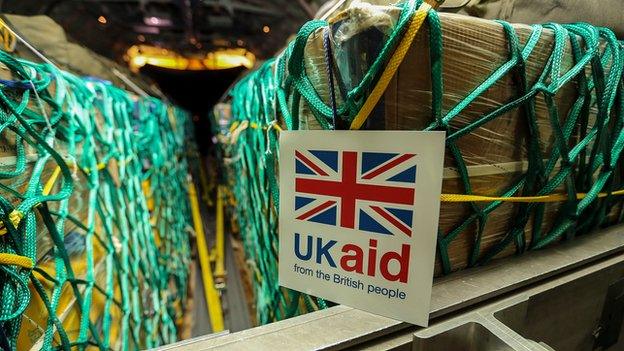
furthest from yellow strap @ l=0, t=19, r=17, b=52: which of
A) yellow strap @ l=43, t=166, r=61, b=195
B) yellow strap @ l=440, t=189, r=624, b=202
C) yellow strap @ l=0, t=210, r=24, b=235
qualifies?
yellow strap @ l=440, t=189, r=624, b=202

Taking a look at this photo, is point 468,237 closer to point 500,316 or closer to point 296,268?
point 500,316

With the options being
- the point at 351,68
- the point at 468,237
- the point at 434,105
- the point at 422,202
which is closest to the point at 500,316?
the point at 468,237

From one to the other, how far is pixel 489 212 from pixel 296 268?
1.24 feet

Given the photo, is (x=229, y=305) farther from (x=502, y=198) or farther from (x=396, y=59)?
(x=396, y=59)

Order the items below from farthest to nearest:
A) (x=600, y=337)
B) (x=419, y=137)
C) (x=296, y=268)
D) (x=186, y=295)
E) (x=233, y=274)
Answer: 1. (x=233, y=274)
2. (x=186, y=295)
3. (x=600, y=337)
4. (x=296, y=268)
5. (x=419, y=137)

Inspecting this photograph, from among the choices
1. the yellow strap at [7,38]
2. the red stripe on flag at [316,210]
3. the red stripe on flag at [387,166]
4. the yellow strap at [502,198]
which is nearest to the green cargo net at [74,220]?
the yellow strap at [7,38]

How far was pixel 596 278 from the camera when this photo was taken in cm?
64

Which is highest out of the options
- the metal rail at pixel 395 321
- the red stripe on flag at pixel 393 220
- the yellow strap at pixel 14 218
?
the red stripe on flag at pixel 393 220

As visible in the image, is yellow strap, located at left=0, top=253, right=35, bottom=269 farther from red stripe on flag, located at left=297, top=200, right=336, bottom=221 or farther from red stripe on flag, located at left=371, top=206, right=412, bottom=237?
red stripe on flag, located at left=371, top=206, right=412, bottom=237

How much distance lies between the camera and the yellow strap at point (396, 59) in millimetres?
408

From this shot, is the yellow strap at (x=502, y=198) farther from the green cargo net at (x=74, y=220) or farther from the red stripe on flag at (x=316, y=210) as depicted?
the green cargo net at (x=74, y=220)

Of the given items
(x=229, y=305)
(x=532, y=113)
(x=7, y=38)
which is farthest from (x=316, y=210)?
(x=229, y=305)

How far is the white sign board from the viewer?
437mm

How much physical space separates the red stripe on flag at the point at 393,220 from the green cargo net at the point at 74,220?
581mm
